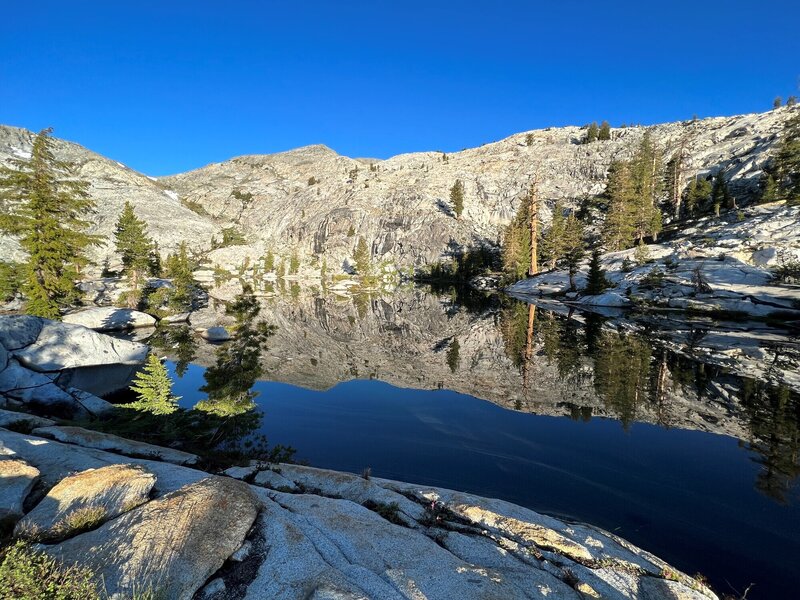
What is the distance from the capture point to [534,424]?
17.2m

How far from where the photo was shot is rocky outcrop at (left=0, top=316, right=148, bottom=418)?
1609cm

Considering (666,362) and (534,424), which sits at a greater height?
(666,362)

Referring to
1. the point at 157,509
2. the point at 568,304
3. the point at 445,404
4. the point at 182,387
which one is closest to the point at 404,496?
the point at 157,509

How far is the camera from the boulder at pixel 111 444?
1026 cm

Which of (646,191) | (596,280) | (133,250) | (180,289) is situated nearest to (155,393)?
(180,289)

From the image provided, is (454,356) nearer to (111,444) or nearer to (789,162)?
(111,444)

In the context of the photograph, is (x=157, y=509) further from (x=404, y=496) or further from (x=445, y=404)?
(x=445, y=404)

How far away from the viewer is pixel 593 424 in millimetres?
16672

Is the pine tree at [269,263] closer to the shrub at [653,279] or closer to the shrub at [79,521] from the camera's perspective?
the shrub at [653,279]

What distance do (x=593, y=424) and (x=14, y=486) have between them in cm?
1893

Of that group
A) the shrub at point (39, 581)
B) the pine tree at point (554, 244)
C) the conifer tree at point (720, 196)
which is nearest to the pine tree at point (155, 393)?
the shrub at point (39, 581)

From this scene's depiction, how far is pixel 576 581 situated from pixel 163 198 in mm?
181666

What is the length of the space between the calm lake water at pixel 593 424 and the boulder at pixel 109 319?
337 inches

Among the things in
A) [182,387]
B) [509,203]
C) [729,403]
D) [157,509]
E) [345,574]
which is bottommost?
[182,387]
